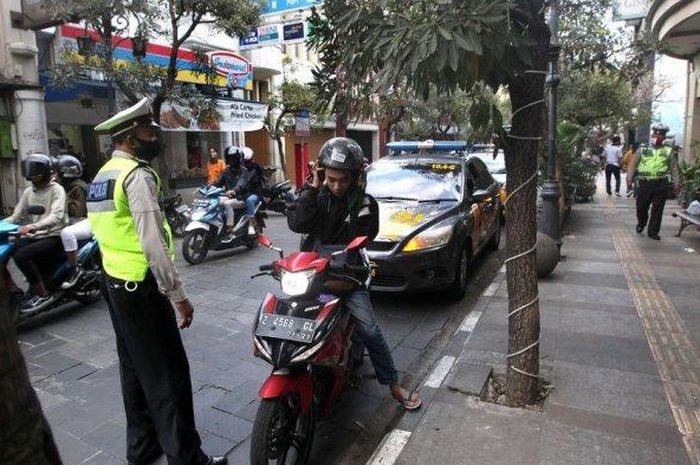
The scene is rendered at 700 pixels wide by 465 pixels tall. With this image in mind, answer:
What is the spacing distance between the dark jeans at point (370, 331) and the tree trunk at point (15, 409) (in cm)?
237

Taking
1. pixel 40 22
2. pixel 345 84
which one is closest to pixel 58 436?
pixel 345 84

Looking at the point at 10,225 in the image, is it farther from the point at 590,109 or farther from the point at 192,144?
the point at 590,109

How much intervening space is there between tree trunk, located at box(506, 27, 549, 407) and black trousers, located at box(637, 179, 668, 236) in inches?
264

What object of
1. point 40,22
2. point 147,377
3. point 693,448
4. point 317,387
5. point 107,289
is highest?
point 40,22

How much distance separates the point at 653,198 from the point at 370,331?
7853mm

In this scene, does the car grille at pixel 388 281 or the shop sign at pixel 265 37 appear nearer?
the car grille at pixel 388 281

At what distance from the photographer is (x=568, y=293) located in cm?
639

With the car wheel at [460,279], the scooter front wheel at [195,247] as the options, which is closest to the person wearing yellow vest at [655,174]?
the car wheel at [460,279]

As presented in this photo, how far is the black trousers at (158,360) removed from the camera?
2.89 meters

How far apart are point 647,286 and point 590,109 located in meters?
9.43

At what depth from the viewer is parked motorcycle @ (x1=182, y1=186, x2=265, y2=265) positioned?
8.26 metres

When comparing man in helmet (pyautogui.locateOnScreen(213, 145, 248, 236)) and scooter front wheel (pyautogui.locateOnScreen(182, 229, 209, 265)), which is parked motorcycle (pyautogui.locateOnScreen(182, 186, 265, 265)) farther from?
man in helmet (pyautogui.locateOnScreen(213, 145, 248, 236))

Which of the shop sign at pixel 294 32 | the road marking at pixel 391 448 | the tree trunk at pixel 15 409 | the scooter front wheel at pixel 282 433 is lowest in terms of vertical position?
the road marking at pixel 391 448

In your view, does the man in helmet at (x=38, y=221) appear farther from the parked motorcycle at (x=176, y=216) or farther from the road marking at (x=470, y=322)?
the parked motorcycle at (x=176, y=216)
